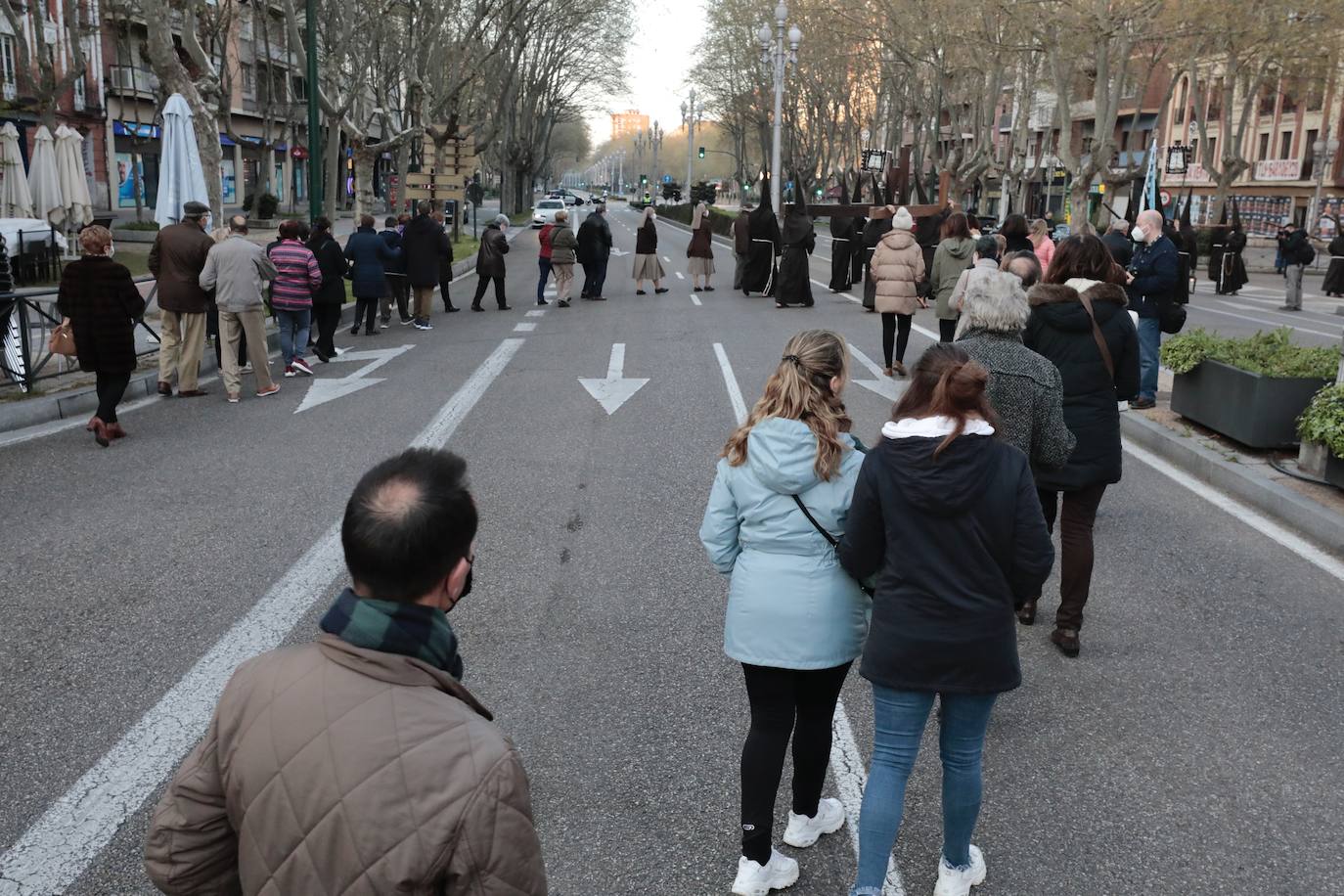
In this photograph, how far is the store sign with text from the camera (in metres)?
50.9

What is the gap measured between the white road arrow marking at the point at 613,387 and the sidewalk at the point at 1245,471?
4.51m

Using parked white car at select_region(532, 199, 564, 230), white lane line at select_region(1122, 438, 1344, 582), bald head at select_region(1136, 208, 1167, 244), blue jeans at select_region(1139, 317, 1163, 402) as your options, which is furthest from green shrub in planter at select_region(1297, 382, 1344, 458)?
parked white car at select_region(532, 199, 564, 230)

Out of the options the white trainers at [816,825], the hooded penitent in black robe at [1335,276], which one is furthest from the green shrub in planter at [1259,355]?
the hooded penitent in black robe at [1335,276]

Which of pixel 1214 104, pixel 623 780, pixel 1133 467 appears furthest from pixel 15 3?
pixel 1214 104

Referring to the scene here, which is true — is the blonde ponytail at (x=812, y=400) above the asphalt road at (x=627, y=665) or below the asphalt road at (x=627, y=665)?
above

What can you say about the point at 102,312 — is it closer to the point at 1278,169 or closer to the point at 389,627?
the point at 389,627

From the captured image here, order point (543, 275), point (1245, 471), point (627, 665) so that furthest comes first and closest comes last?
point (543, 275) → point (1245, 471) → point (627, 665)

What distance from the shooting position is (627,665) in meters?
5.07

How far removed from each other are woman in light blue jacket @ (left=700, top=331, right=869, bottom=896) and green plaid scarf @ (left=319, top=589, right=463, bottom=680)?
4.82 ft

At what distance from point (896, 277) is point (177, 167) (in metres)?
8.21

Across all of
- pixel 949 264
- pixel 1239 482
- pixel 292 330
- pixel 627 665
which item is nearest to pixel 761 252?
pixel 949 264

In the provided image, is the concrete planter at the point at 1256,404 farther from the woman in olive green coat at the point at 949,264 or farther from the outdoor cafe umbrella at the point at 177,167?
the outdoor cafe umbrella at the point at 177,167

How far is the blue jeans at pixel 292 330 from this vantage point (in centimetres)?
1298

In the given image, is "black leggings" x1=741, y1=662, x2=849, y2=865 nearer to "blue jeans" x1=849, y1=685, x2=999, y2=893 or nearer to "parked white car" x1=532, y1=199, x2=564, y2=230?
"blue jeans" x1=849, y1=685, x2=999, y2=893
